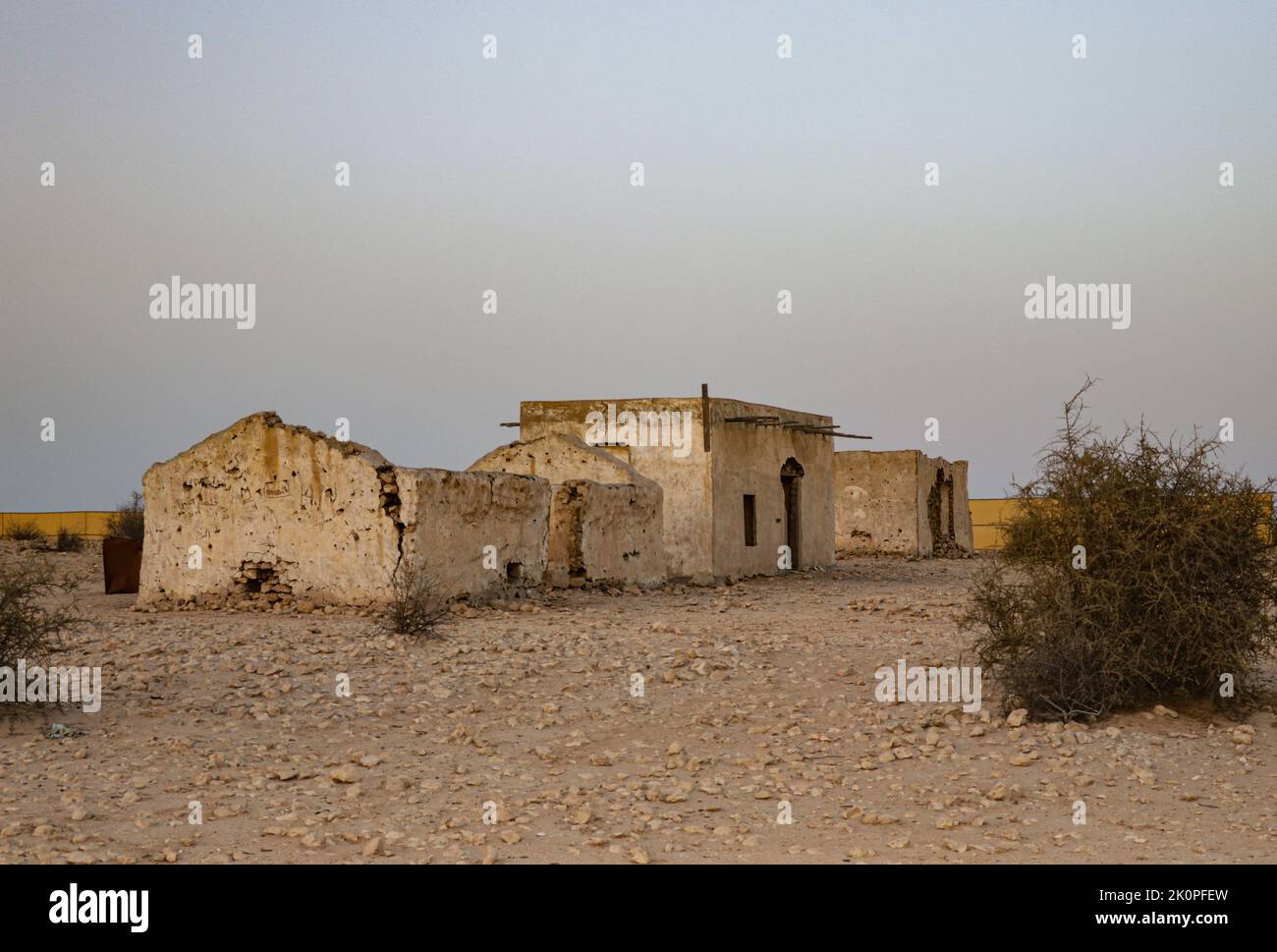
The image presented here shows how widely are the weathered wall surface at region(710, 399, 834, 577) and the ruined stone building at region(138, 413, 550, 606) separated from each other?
6859 millimetres

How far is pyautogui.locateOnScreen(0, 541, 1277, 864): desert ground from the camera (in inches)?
242

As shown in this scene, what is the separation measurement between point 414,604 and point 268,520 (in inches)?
156

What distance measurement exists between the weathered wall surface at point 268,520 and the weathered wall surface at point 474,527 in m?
0.38

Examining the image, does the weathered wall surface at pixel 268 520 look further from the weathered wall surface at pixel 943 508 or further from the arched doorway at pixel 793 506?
the weathered wall surface at pixel 943 508

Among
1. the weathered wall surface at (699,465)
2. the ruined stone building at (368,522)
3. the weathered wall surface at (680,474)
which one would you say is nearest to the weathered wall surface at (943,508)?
the weathered wall surface at (699,465)

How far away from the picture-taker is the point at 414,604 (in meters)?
12.4

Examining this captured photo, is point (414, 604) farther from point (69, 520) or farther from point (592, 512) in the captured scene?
point (69, 520)

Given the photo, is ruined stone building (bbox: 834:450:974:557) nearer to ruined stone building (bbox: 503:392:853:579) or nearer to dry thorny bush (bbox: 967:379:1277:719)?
ruined stone building (bbox: 503:392:853:579)

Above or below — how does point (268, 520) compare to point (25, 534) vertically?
above

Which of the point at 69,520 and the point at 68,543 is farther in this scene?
the point at 69,520

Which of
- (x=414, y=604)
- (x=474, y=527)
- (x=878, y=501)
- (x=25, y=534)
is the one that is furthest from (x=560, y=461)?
(x=25, y=534)

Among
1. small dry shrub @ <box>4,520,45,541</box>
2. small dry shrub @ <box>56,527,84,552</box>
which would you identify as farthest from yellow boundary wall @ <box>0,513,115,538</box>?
small dry shrub @ <box>56,527,84,552</box>

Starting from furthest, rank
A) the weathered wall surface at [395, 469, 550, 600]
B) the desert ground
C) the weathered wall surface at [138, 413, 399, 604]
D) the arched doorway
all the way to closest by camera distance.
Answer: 1. the arched doorway
2. the weathered wall surface at [138, 413, 399, 604]
3. the weathered wall surface at [395, 469, 550, 600]
4. the desert ground

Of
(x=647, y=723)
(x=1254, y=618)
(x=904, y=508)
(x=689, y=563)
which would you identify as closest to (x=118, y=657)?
(x=647, y=723)
